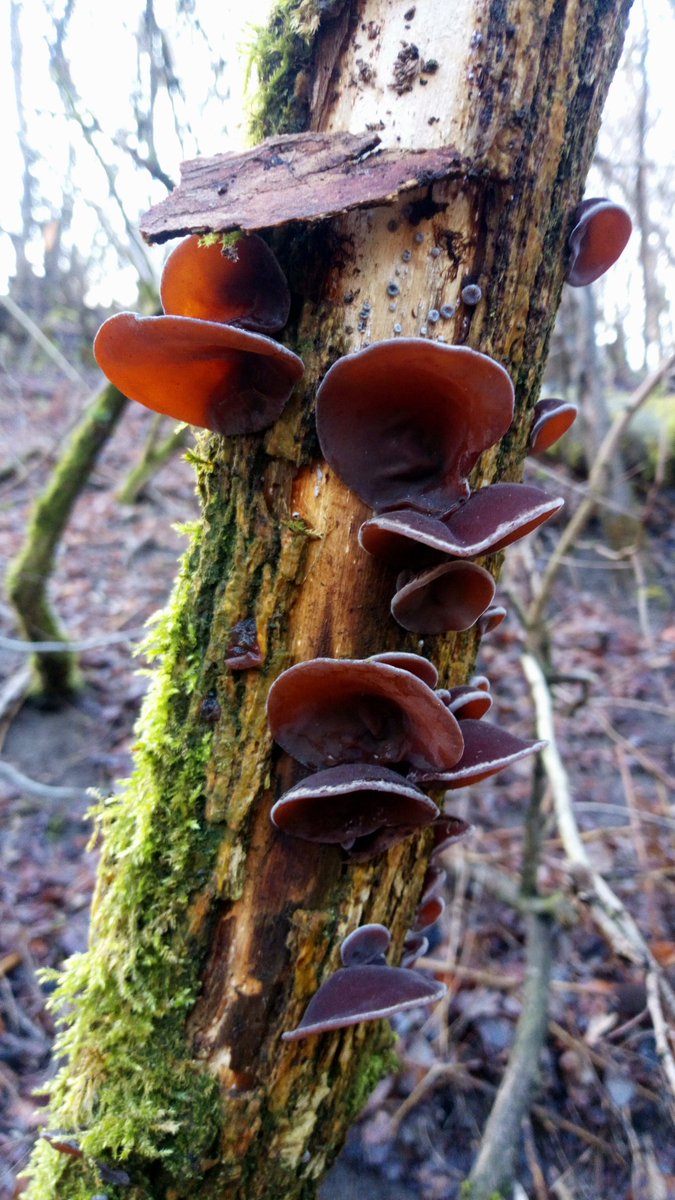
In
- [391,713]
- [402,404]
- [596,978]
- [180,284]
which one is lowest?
[596,978]

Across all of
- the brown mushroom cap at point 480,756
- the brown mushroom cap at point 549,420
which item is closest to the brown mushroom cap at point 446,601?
the brown mushroom cap at point 480,756

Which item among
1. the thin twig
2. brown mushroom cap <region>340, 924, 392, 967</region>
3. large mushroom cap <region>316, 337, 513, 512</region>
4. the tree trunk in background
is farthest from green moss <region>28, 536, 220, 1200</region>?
the thin twig

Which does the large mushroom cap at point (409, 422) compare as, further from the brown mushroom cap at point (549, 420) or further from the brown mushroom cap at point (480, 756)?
the brown mushroom cap at point (480, 756)

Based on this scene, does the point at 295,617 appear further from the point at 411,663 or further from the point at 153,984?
the point at 153,984

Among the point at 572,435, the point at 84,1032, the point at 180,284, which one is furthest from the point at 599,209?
the point at 572,435

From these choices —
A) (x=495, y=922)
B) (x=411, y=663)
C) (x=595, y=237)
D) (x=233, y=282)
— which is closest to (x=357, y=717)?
(x=411, y=663)

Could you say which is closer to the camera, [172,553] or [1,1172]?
[1,1172]

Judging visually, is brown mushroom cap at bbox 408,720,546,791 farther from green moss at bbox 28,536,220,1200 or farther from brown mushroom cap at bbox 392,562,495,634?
green moss at bbox 28,536,220,1200

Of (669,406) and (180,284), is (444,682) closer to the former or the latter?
(180,284)
